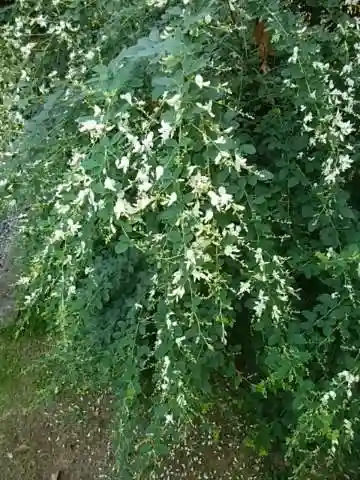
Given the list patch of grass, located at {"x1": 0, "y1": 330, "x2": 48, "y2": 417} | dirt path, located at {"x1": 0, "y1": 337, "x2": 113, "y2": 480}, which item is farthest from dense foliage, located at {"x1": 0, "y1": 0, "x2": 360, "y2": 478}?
patch of grass, located at {"x1": 0, "y1": 330, "x2": 48, "y2": 417}

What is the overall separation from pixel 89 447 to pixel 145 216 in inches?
43.9

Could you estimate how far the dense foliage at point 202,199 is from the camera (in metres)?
1.18

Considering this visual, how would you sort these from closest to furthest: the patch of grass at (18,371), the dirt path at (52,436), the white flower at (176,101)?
1. the white flower at (176,101)
2. the dirt path at (52,436)
3. the patch of grass at (18,371)

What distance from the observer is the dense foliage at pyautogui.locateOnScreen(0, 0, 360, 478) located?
1.18 m

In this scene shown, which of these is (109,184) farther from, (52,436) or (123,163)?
(52,436)

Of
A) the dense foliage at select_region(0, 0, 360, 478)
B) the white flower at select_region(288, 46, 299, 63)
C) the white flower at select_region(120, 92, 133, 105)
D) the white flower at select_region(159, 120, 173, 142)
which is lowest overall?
the dense foliage at select_region(0, 0, 360, 478)

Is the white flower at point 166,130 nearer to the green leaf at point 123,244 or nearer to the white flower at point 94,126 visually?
the white flower at point 94,126

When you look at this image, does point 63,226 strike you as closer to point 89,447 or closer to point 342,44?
point 342,44

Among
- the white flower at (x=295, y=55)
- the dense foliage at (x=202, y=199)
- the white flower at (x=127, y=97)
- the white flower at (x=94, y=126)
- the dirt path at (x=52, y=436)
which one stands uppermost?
the white flower at (x=127, y=97)

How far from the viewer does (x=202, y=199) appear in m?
1.20

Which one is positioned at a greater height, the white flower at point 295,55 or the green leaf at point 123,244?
the white flower at point 295,55

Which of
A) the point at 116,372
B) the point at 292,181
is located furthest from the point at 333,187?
the point at 116,372

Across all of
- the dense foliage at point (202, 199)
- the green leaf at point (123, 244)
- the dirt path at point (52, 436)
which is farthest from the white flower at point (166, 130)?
the dirt path at point (52, 436)

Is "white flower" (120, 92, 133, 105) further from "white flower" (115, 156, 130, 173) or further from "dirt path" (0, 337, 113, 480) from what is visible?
"dirt path" (0, 337, 113, 480)
